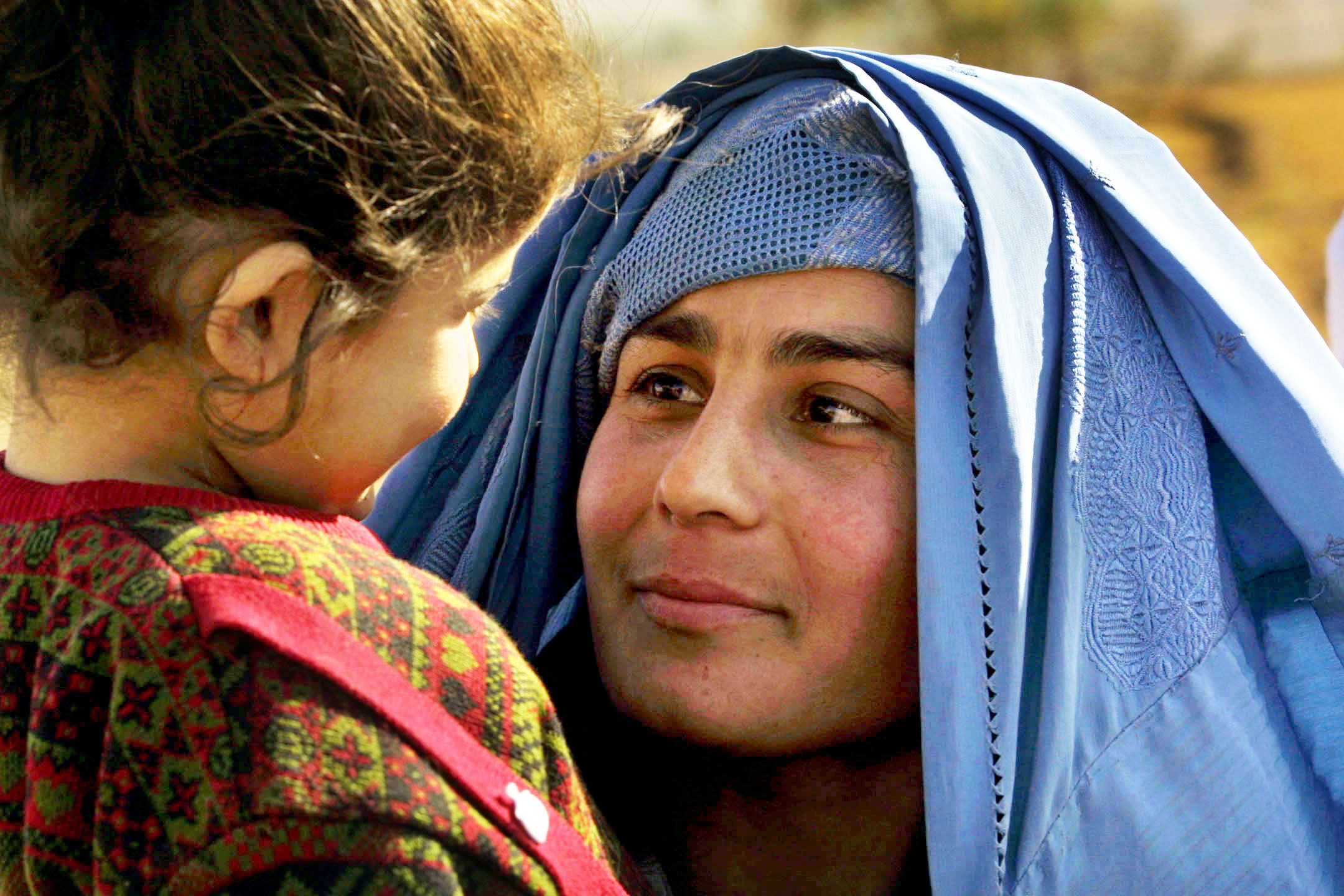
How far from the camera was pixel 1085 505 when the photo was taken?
6.41 ft

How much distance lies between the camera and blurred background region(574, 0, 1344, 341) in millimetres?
10586

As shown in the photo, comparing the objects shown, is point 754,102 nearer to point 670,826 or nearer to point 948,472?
point 948,472

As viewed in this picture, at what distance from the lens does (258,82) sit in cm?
127

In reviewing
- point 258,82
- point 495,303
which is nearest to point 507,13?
point 258,82

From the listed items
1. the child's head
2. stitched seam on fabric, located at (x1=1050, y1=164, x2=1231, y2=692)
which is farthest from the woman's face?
the child's head

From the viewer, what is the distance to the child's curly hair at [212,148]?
127cm

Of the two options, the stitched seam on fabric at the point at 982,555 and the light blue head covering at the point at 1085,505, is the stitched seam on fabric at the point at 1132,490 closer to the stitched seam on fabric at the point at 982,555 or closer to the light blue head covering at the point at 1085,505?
the light blue head covering at the point at 1085,505

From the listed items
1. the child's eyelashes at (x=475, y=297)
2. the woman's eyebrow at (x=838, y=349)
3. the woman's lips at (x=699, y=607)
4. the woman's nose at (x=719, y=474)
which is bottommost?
the woman's lips at (x=699, y=607)

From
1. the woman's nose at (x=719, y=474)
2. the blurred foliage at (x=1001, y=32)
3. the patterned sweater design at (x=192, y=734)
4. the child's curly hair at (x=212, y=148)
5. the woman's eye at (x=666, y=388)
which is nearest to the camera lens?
the patterned sweater design at (x=192, y=734)

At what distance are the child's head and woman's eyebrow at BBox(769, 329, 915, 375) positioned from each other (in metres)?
0.72

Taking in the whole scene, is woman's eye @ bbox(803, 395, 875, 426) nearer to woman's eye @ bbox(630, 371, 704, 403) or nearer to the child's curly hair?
woman's eye @ bbox(630, 371, 704, 403)

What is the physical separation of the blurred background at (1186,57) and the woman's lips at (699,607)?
29.3 feet

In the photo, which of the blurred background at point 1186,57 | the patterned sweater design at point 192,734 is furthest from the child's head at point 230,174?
the blurred background at point 1186,57

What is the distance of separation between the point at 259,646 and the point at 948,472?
106 centimetres
